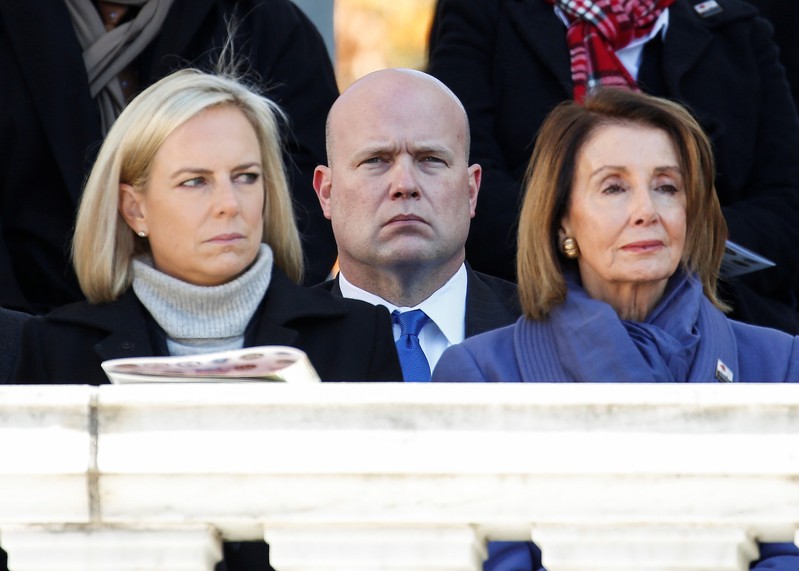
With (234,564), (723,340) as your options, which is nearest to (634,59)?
(723,340)

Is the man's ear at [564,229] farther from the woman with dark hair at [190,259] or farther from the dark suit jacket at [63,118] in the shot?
the dark suit jacket at [63,118]

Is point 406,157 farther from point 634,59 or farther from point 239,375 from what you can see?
point 239,375

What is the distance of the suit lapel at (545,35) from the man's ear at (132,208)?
5.02 feet

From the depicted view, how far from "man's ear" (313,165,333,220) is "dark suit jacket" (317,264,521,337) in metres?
0.47

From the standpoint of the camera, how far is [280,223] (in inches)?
165

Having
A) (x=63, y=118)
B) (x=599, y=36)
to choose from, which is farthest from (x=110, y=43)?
(x=599, y=36)

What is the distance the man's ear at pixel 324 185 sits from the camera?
4.89m

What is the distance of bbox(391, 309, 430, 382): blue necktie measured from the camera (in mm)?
4332

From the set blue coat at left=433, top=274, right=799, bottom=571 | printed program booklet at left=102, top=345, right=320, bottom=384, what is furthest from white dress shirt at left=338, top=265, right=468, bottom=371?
printed program booklet at left=102, top=345, right=320, bottom=384

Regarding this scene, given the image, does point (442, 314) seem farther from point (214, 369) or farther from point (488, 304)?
point (214, 369)

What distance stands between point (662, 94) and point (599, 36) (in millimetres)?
279

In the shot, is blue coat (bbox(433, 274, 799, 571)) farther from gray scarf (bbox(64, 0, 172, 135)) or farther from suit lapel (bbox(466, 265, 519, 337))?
gray scarf (bbox(64, 0, 172, 135))

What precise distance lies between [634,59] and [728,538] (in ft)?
9.95

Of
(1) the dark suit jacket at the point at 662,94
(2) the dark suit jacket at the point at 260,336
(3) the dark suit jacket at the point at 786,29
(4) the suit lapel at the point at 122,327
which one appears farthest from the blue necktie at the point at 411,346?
(3) the dark suit jacket at the point at 786,29
